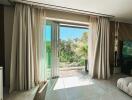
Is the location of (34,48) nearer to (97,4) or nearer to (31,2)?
(31,2)

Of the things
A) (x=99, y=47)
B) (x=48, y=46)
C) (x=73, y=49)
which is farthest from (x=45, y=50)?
(x=73, y=49)

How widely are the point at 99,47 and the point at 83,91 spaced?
1.68m

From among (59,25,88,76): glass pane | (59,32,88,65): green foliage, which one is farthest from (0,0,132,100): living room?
(59,32,88,65): green foliage

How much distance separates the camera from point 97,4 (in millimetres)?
2898

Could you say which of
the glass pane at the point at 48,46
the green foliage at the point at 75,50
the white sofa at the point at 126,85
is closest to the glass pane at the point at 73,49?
the green foliage at the point at 75,50

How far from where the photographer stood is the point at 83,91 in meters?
2.86

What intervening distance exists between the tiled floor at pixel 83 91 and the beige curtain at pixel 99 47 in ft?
1.90

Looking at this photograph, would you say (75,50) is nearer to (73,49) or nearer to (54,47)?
(73,49)

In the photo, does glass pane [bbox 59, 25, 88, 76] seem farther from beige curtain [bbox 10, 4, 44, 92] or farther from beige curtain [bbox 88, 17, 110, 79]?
beige curtain [bbox 10, 4, 44, 92]

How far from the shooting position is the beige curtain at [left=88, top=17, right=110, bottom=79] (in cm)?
385

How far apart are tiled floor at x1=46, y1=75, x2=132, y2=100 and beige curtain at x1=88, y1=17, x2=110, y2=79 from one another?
58cm

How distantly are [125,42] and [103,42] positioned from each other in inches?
49.9

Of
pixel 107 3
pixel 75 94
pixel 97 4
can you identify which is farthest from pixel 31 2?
pixel 75 94

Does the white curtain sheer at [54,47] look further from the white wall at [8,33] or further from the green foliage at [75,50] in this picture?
the green foliage at [75,50]
